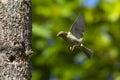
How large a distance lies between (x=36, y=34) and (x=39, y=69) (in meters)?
0.33

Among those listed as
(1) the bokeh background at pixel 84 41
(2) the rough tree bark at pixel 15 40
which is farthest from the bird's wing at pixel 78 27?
(1) the bokeh background at pixel 84 41

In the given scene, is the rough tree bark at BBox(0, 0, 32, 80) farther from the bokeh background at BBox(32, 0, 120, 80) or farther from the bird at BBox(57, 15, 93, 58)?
the bokeh background at BBox(32, 0, 120, 80)

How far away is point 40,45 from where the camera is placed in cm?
456

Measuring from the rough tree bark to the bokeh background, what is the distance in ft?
8.34

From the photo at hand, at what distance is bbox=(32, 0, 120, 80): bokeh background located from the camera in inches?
179

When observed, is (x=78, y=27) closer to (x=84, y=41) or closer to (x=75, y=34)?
(x=75, y=34)

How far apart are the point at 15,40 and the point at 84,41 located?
2.69 metres

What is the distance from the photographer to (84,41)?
14.9 feet

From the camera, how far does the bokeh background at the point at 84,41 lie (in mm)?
4535

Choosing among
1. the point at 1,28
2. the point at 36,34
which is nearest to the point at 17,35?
the point at 1,28

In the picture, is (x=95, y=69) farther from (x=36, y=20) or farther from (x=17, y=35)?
(x=17, y=35)

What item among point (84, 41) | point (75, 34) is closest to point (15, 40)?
point (75, 34)

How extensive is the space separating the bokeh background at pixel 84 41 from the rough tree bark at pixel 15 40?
2543 mm

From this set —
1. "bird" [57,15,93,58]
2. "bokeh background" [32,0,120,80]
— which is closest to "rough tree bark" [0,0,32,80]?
A: "bird" [57,15,93,58]
